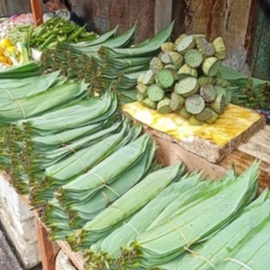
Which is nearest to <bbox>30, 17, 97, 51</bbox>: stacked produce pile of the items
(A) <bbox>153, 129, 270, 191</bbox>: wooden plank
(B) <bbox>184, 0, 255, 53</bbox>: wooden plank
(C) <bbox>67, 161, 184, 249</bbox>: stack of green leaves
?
(B) <bbox>184, 0, 255, 53</bbox>: wooden plank

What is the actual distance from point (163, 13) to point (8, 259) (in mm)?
2645

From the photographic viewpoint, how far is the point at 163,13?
3607mm

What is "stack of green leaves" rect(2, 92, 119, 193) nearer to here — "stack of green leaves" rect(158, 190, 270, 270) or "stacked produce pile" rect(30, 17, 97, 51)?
"stack of green leaves" rect(158, 190, 270, 270)

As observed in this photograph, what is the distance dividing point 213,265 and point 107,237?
441 mm

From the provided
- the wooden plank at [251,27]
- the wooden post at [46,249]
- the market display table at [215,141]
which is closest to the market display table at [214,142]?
the market display table at [215,141]

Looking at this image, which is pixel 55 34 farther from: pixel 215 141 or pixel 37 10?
pixel 215 141

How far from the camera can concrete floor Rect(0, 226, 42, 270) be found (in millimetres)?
3004

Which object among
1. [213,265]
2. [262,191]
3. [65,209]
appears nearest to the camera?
[213,265]

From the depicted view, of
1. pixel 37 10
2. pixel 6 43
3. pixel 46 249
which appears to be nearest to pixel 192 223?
pixel 46 249

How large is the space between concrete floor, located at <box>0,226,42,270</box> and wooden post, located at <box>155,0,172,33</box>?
2.50 metres

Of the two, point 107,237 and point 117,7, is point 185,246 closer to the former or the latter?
point 107,237

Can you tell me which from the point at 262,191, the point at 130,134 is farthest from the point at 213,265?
the point at 130,134

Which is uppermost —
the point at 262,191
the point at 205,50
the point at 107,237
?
the point at 205,50

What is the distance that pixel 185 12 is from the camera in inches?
143
